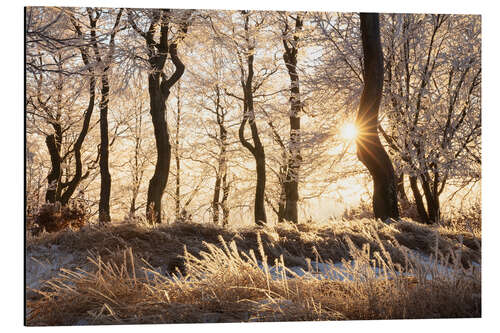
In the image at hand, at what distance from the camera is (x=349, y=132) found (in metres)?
7.14

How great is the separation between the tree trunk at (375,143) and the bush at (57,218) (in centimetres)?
338

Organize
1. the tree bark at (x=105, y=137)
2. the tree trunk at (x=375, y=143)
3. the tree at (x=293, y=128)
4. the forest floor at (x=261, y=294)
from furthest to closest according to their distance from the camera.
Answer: the tree at (x=293, y=128) < the tree trunk at (x=375, y=143) < the tree bark at (x=105, y=137) < the forest floor at (x=261, y=294)

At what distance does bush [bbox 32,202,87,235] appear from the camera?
520 cm

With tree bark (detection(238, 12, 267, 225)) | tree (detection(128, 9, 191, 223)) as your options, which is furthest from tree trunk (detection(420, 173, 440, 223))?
tree (detection(128, 9, 191, 223))

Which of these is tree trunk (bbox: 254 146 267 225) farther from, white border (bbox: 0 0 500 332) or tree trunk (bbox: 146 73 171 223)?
white border (bbox: 0 0 500 332)

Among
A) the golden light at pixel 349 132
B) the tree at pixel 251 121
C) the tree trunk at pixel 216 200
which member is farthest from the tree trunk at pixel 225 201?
the golden light at pixel 349 132

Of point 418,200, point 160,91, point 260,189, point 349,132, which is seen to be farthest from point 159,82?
point 418,200

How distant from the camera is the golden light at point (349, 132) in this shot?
6.68 metres

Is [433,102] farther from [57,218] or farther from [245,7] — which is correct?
[57,218]

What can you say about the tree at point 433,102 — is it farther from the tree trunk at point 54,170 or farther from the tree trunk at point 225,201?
the tree trunk at point 54,170
